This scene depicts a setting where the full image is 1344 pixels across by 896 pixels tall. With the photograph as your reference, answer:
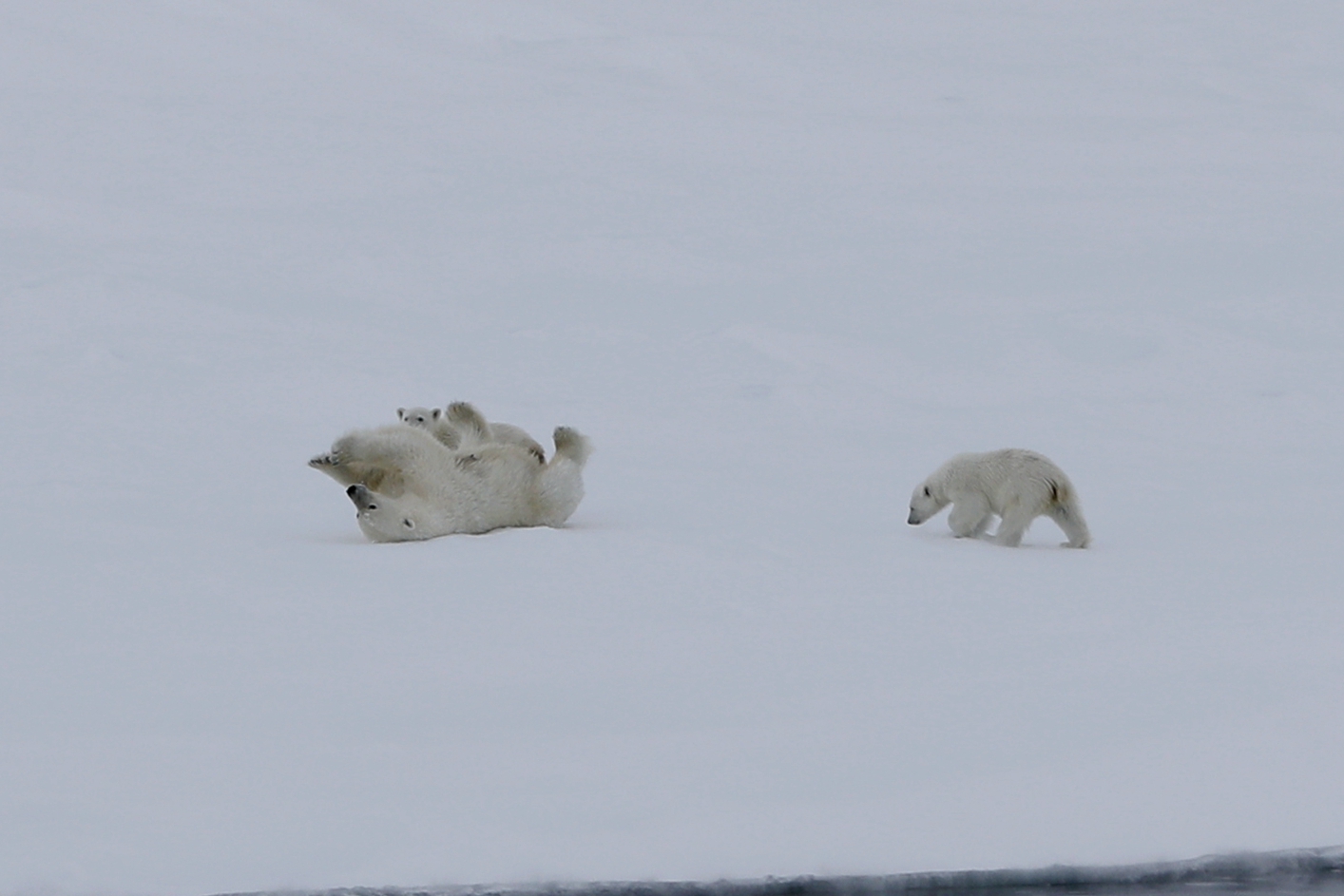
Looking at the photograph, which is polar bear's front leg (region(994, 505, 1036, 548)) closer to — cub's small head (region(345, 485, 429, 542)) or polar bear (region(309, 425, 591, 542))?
polar bear (region(309, 425, 591, 542))

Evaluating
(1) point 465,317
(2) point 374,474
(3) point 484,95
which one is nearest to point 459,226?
(1) point 465,317

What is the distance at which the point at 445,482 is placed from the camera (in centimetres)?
584

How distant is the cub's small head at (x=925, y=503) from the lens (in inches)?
251

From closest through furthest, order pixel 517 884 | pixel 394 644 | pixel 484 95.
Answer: pixel 517 884
pixel 394 644
pixel 484 95

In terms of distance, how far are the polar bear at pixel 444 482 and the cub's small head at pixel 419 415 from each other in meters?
0.41

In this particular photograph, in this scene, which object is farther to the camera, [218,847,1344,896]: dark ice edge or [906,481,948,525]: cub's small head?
[906,481,948,525]: cub's small head

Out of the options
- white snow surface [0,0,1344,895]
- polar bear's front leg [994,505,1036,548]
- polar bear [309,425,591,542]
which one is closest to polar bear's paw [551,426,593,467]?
polar bear [309,425,591,542]

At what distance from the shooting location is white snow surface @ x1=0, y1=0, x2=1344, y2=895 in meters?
3.64

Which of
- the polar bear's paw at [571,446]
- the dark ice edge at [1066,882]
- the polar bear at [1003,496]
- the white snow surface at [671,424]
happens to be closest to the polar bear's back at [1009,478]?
the polar bear at [1003,496]

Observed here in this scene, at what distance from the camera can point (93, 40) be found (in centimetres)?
1579

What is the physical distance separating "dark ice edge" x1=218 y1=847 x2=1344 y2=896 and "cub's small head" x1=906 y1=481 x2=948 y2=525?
2.96 m

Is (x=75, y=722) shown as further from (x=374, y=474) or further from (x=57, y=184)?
(x=57, y=184)

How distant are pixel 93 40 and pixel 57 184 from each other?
4.44 meters

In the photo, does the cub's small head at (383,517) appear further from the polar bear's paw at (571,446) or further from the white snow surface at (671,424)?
the polar bear's paw at (571,446)
